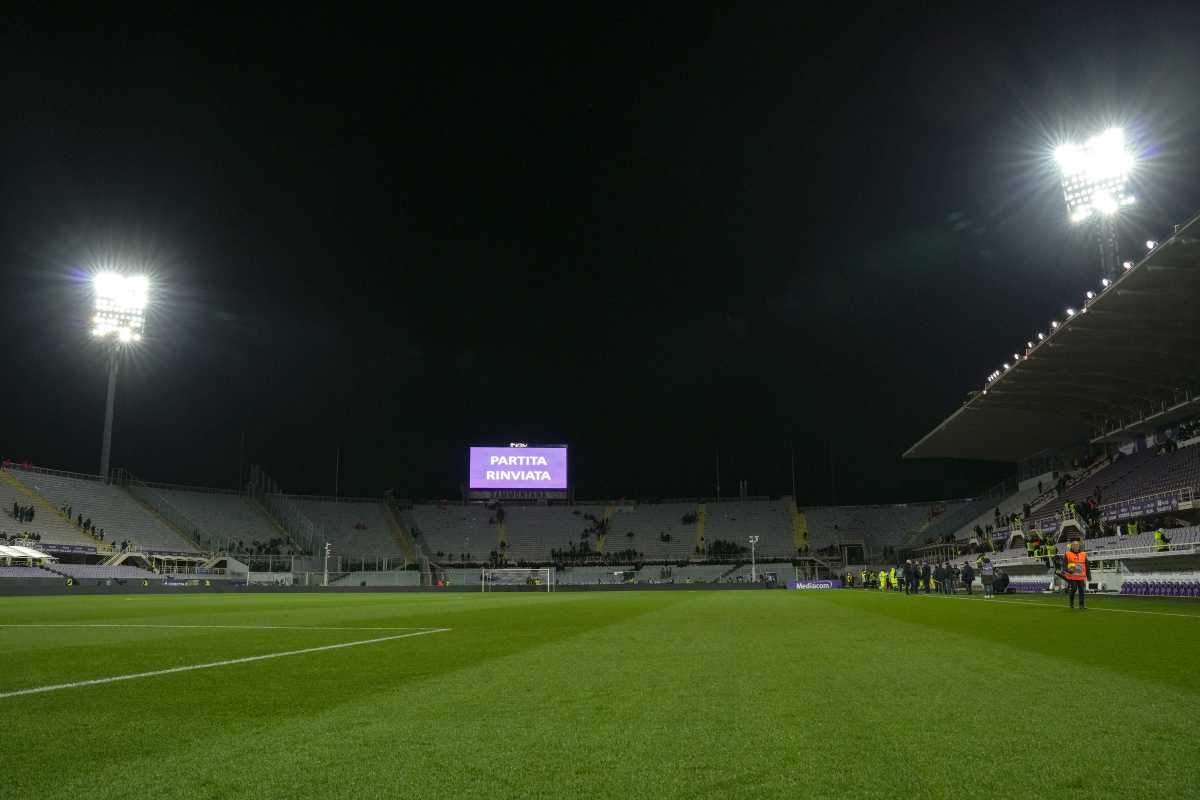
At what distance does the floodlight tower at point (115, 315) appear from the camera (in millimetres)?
45812

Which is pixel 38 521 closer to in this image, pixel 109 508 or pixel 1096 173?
pixel 109 508

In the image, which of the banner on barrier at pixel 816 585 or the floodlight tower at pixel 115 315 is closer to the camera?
the floodlight tower at pixel 115 315

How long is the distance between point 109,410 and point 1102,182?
173 feet

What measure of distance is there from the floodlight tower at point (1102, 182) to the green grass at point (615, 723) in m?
29.7

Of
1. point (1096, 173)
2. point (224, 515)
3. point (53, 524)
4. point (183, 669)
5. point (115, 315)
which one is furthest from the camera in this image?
point (224, 515)

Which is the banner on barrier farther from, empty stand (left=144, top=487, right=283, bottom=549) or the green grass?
the green grass

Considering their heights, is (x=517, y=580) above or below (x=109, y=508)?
below

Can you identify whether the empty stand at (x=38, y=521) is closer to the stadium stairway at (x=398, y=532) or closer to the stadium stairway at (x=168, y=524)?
the stadium stairway at (x=168, y=524)

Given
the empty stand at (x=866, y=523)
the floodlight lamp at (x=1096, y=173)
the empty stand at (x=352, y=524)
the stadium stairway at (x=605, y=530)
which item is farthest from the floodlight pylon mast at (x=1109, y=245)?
the empty stand at (x=352, y=524)

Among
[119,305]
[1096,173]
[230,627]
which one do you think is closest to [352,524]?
[119,305]

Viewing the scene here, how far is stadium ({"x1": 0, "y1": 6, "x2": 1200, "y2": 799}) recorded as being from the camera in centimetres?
292

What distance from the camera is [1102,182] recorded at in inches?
1194

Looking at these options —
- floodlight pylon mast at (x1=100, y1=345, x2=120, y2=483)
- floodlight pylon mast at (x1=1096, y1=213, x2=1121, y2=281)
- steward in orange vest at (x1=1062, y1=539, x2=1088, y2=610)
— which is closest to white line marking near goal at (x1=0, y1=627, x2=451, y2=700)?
steward in orange vest at (x1=1062, y1=539, x2=1088, y2=610)

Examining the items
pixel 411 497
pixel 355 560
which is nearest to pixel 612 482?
pixel 411 497
